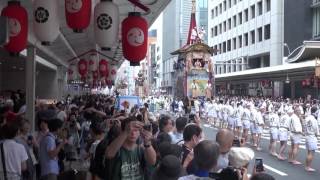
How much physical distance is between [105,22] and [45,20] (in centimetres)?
94

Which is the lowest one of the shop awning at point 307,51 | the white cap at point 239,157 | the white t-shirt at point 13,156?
the white t-shirt at point 13,156

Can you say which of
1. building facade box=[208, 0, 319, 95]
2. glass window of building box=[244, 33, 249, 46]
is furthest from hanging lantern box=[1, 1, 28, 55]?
glass window of building box=[244, 33, 249, 46]

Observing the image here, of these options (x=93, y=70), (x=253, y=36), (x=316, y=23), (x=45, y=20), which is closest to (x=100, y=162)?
(x=45, y=20)

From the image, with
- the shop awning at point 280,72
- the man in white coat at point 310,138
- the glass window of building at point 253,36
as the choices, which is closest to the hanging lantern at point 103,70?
the man in white coat at point 310,138

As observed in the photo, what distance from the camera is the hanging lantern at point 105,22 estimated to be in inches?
310

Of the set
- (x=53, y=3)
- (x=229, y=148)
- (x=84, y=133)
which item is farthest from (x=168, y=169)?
(x=84, y=133)

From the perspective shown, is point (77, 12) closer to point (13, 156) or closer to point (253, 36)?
point (13, 156)

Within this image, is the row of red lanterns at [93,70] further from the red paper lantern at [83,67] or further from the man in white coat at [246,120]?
the man in white coat at [246,120]

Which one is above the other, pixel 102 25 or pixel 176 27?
pixel 176 27

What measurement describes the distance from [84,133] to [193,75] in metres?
29.2

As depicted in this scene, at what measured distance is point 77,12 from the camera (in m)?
7.42

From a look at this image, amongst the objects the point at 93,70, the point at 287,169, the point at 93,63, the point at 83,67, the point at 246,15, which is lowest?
the point at 287,169

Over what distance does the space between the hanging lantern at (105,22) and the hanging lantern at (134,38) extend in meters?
0.20

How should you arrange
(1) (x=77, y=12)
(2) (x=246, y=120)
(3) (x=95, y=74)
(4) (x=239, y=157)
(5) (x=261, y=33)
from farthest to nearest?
(5) (x=261, y=33) → (3) (x=95, y=74) → (2) (x=246, y=120) → (1) (x=77, y=12) → (4) (x=239, y=157)
